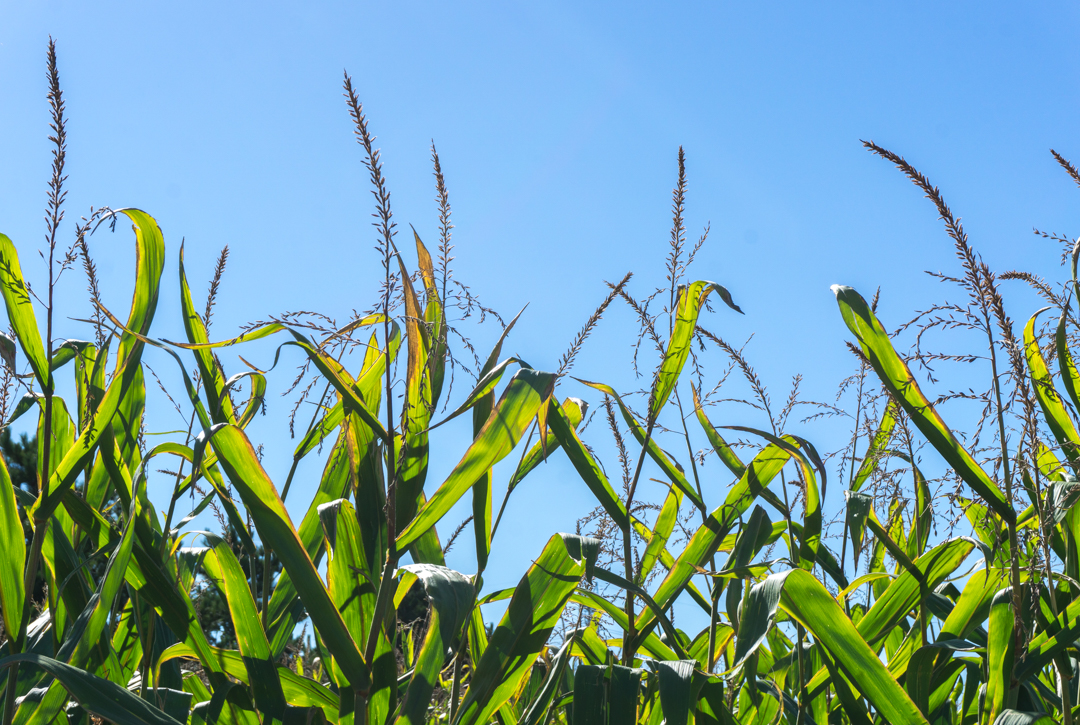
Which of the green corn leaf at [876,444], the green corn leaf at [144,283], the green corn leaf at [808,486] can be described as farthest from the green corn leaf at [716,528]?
the green corn leaf at [144,283]

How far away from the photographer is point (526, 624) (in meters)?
1.10

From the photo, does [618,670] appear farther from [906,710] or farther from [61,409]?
[61,409]

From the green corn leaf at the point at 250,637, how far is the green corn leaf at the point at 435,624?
0.74ft

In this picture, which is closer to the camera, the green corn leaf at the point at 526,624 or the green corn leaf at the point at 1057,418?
the green corn leaf at the point at 526,624

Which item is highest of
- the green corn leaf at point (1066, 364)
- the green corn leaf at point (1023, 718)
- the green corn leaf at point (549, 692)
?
the green corn leaf at point (1066, 364)

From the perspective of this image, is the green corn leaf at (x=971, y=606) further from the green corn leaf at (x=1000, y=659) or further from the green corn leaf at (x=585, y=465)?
the green corn leaf at (x=585, y=465)

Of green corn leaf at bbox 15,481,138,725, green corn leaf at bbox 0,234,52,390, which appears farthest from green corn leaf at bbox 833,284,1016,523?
green corn leaf at bbox 0,234,52,390

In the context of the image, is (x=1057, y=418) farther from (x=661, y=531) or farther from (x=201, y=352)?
(x=201, y=352)

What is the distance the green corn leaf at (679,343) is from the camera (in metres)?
1.30

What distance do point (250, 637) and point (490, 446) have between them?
18.6 inches

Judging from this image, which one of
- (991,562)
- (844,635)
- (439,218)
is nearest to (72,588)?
(439,218)

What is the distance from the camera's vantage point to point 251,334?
1.14 metres

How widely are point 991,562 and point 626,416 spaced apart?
1.93 feet

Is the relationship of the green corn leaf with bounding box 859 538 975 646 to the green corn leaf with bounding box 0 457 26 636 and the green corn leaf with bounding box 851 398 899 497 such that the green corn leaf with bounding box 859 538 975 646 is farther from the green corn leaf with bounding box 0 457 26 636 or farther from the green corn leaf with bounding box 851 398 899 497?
the green corn leaf with bounding box 0 457 26 636
